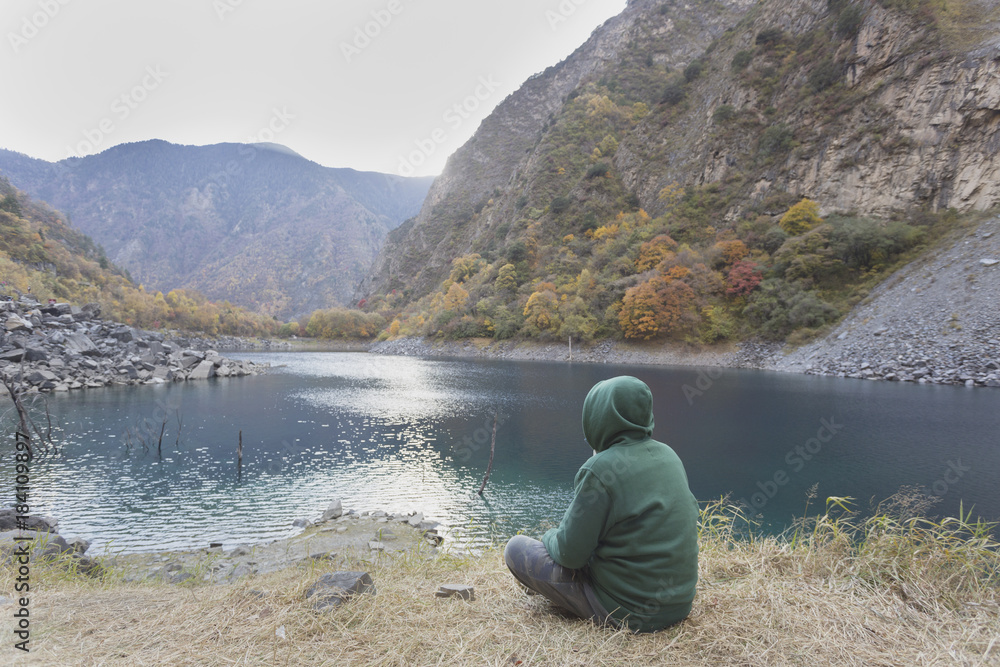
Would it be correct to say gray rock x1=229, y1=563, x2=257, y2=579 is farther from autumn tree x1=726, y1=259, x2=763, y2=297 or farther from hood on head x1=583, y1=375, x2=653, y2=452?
autumn tree x1=726, y1=259, x2=763, y2=297

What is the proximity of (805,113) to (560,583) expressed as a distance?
197 ft

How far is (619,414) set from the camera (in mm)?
2371

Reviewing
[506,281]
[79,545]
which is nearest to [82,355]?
[79,545]

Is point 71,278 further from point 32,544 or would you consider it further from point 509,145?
point 509,145

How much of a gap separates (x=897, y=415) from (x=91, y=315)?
54508mm

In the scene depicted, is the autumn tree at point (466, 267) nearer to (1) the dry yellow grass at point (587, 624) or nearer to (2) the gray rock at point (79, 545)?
(2) the gray rock at point (79, 545)

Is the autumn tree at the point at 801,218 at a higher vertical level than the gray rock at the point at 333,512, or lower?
higher

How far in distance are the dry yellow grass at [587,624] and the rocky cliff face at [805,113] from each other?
150 feet

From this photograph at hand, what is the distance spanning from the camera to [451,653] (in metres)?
2.36

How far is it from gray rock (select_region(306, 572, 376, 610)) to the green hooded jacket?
1664 millimetres

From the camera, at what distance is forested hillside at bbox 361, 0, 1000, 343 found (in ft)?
112

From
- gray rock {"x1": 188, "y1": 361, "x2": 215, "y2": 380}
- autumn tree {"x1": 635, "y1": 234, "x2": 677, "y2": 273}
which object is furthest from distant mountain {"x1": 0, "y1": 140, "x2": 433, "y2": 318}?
autumn tree {"x1": 635, "y1": 234, "x2": 677, "y2": 273}

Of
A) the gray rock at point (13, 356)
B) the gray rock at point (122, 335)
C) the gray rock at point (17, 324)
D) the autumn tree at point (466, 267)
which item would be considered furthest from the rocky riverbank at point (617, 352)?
the gray rock at point (17, 324)

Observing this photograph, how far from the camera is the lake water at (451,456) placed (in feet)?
29.5
